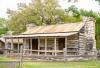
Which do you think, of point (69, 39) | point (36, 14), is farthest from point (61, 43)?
point (36, 14)

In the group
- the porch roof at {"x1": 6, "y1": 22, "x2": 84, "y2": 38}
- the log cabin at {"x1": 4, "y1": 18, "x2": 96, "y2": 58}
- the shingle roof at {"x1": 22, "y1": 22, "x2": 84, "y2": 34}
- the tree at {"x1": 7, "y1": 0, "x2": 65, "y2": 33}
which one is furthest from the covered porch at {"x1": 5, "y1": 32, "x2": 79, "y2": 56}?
the tree at {"x1": 7, "y1": 0, "x2": 65, "y2": 33}

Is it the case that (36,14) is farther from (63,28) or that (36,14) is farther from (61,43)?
(61,43)

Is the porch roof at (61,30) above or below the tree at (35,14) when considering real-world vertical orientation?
below

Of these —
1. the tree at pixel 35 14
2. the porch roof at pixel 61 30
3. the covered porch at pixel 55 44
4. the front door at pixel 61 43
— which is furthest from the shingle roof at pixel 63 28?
the tree at pixel 35 14

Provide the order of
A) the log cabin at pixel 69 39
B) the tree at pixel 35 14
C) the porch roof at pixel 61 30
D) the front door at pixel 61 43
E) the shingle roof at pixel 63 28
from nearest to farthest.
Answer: the log cabin at pixel 69 39
the porch roof at pixel 61 30
the shingle roof at pixel 63 28
the front door at pixel 61 43
the tree at pixel 35 14

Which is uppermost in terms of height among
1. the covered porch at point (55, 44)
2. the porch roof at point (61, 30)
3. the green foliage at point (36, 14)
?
the green foliage at point (36, 14)

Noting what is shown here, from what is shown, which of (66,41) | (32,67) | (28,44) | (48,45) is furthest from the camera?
(28,44)

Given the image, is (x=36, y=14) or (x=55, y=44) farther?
(x=36, y=14)

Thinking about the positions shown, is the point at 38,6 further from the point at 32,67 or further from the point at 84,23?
the point at 32,67

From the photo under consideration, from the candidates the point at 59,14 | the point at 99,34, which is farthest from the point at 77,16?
the point at 99,34

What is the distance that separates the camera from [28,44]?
4316cm

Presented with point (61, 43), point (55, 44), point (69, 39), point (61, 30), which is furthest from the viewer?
point (61, 43)

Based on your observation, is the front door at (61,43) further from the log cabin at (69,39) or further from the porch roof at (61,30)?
the porch roof at (61,30)

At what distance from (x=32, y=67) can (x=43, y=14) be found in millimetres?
38869
